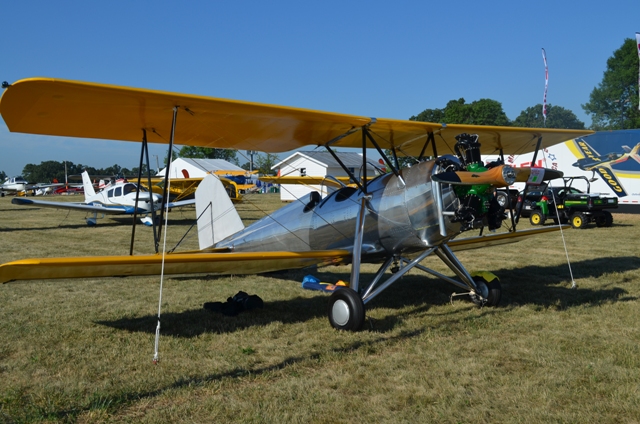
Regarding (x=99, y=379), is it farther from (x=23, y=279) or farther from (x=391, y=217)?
(x=391, y=217)

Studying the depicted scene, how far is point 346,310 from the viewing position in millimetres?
5434

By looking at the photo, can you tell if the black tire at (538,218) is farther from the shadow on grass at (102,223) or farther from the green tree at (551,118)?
the green tree at (551,118)

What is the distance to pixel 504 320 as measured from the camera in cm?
581

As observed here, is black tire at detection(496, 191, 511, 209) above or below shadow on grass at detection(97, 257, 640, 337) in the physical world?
above

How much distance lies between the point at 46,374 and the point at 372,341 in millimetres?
2895

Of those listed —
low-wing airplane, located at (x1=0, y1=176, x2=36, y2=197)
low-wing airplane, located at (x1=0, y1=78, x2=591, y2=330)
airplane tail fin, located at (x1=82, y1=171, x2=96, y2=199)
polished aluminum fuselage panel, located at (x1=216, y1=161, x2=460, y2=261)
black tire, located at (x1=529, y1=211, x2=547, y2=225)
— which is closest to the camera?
low-wing airplane, located at (x1=0, y1=78, x2=591, y2=330)

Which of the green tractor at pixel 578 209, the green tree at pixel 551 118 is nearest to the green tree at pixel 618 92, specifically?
the green tree at pixel 551 118

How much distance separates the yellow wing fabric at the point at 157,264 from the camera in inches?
169

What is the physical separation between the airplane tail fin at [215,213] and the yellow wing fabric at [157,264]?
8.07 ft

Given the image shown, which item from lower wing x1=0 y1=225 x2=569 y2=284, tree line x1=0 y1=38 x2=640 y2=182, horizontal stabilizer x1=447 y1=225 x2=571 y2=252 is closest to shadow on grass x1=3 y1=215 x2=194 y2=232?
horizontal stabilizer x1=447 y1=225 x2=571 y2=252

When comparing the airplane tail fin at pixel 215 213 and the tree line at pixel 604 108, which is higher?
the tree line at pixel 604 108

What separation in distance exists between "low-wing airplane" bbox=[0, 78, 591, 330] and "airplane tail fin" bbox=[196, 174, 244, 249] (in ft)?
2.96

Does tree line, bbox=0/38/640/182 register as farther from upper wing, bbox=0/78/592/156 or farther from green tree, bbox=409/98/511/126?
upper wing, bbox=0/78/592/156

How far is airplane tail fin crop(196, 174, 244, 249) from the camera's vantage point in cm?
828
